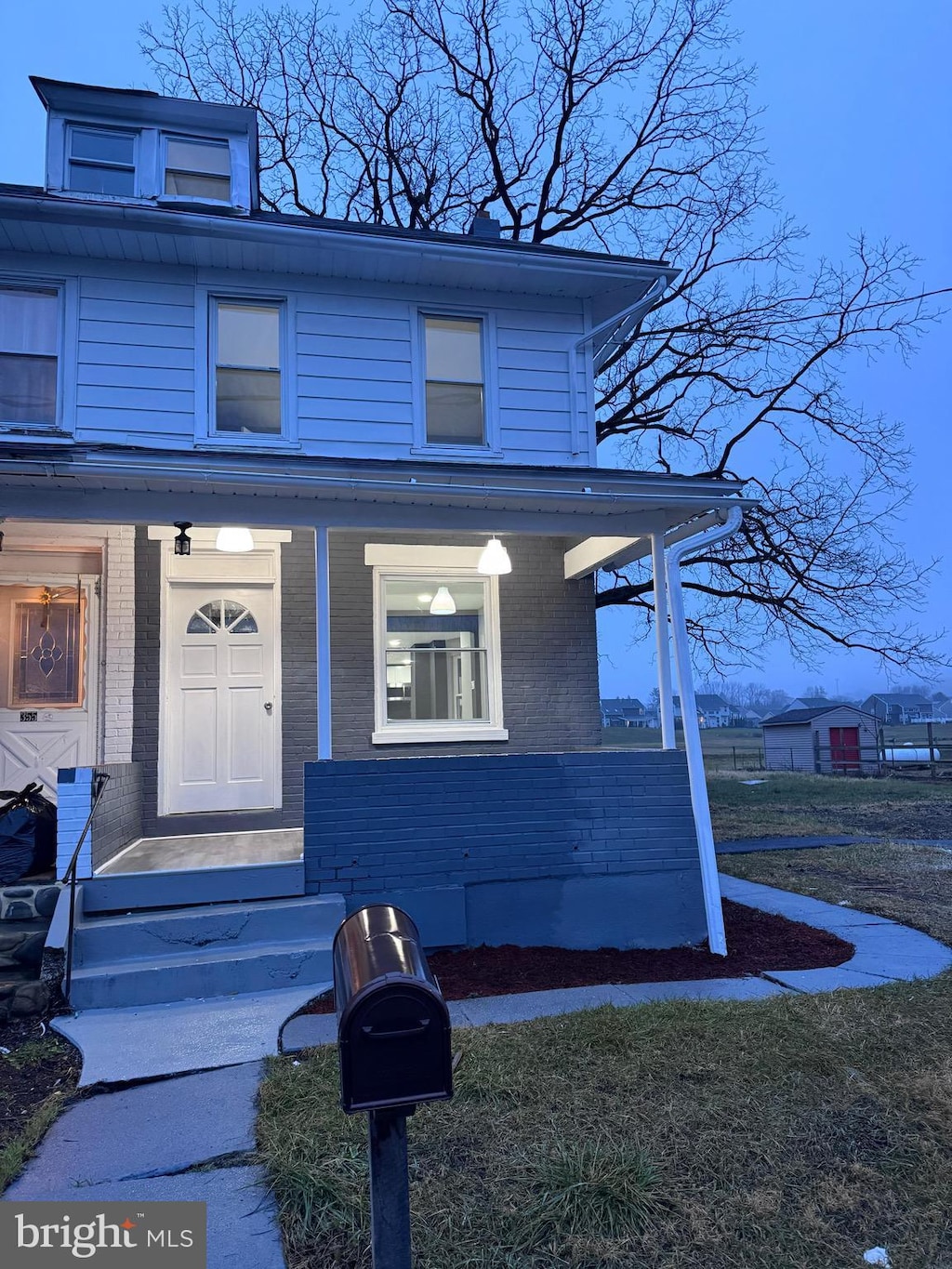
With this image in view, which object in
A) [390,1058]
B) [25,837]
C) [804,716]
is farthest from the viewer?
[804,716]

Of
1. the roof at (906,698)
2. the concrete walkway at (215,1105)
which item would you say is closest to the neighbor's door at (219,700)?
the concrete walkway at (215,1105)

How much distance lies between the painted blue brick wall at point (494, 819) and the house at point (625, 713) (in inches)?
1610

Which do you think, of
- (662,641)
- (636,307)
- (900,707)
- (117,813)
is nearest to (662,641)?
(662,641)

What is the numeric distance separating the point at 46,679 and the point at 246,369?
3.31 meters

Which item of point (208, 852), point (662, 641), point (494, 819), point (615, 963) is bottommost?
point (615, 963)

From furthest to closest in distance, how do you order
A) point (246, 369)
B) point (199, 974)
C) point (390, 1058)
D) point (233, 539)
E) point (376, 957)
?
1. point (246, 369)
2. point (233, 539)
3. point (199, 974)
4. point (376, 957)
5. point (390, 1058)

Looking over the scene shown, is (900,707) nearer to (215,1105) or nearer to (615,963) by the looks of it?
(615,963)

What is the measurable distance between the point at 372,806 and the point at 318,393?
3912mm

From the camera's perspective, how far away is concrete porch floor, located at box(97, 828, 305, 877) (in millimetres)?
5980

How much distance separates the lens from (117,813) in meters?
6.39

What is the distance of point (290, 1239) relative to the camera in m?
2.68

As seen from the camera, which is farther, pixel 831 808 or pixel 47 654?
pixel 831 808

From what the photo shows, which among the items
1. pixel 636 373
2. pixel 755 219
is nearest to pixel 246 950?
pixel 636 373

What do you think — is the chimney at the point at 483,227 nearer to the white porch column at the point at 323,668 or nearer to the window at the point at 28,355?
the window at the point at 28,355
